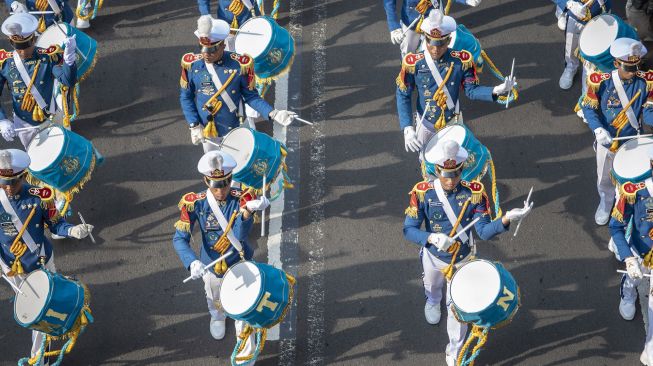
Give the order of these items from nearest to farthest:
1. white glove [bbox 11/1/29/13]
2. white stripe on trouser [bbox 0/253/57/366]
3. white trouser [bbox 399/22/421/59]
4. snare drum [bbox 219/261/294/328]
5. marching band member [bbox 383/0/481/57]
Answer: snare drum [bbox 219/261/294/328]
white stripe on trouser [bbox 0/253/57/366]
marching band member [bbox 383/0/481/57]
white glove [bbox 11/1/29/13]
white trouser [bbox 399/22/421/59]

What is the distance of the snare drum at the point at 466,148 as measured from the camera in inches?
441

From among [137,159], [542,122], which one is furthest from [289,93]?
[542,122]

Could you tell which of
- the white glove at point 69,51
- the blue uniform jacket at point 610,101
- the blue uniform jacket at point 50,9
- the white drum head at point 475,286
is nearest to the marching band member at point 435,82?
the blue uniform jacket at point 610,101

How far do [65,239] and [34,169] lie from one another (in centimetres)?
115

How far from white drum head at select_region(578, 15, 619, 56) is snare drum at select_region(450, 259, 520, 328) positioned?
366 centimetres

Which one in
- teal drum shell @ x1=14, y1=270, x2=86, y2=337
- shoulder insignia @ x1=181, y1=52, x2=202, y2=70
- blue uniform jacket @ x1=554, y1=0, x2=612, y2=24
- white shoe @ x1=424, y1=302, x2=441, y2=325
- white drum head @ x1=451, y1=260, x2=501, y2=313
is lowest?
white shoe @ x1=424, y1=302, x2=441, y2=325

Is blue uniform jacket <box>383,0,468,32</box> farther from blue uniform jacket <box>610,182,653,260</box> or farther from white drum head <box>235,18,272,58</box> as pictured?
blue uniform jacket <box>610,182,653,260</box>

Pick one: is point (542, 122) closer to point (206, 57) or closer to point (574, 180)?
point (574, 180)

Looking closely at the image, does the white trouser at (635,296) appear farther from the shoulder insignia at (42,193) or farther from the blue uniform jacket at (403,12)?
the shoulder insignia at (42,193)

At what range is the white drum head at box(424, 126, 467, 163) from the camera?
1115 cm

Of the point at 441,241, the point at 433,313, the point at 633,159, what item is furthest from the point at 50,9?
the point at 633,159

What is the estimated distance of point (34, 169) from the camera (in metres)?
11.6

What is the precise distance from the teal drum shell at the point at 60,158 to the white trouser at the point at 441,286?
3848mm

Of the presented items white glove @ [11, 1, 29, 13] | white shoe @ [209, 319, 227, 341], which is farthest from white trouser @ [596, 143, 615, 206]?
white glove @ [11, 1, 29, 13]
